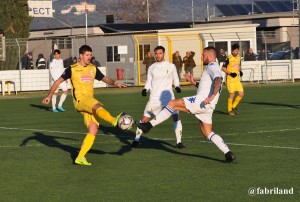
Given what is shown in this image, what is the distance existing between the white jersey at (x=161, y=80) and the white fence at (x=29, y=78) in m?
28.3

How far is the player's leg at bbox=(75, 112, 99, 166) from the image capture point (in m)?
15.3

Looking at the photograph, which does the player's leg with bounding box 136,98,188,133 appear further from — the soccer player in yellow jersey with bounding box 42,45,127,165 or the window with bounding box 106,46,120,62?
the window with bounding box 106,46,120,62

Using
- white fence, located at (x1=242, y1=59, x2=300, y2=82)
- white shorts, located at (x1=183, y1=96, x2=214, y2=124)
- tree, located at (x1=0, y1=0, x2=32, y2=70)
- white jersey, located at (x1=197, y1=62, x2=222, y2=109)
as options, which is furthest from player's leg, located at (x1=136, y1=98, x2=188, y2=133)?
tree, located at (x1=0, y1=0, x2=32, y2=70)

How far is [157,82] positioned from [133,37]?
31.4 metres

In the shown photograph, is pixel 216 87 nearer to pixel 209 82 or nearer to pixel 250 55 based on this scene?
pixel 209 82

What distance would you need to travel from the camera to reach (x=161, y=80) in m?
18.7

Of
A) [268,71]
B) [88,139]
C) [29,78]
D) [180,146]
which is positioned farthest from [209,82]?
[268,71]

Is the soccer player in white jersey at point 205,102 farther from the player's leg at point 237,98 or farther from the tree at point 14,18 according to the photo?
Result: the tree at point 14,18

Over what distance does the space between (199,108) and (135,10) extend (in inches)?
4672

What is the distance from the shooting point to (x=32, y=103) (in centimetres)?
3606

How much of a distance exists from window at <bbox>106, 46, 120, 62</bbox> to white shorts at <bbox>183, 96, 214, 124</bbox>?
39.3m

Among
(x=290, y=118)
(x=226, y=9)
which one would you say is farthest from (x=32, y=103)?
(x=226, y=9)

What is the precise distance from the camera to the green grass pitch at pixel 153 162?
12320 mm

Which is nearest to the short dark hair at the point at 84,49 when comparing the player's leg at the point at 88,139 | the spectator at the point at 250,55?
the player's leg at the point at 88,139
